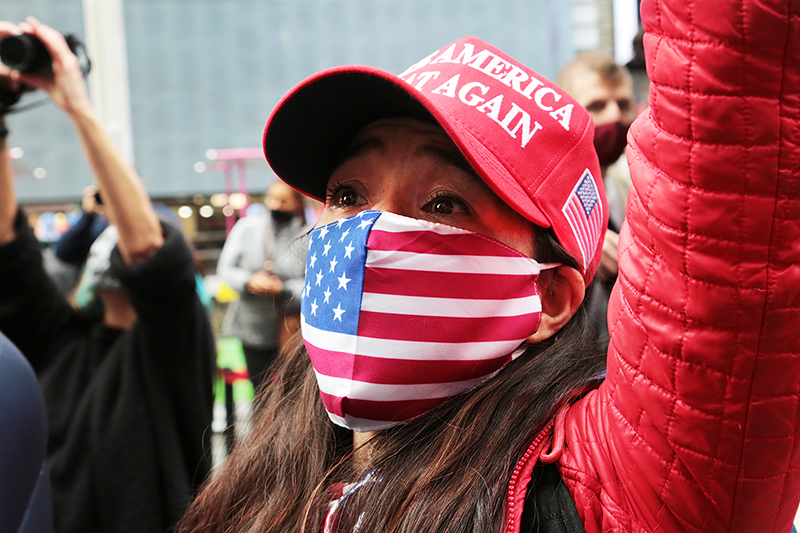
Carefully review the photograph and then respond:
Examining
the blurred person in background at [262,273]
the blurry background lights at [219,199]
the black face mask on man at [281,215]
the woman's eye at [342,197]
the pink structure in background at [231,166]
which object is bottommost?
the blurry background lights at [219,199]

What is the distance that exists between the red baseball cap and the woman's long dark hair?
9cm

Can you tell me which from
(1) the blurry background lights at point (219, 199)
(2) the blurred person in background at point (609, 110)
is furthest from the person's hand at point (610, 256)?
(1) the blurry background lights at point (219, 199)

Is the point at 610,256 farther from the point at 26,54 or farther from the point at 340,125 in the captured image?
the point at 26,54

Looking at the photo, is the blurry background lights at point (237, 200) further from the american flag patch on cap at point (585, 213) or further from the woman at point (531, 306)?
the american flag patch on cap at point (585, 213)

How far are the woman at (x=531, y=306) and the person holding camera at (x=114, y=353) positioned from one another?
72 centimetres

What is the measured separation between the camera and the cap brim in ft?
3.28

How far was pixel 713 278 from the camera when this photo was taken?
642mm

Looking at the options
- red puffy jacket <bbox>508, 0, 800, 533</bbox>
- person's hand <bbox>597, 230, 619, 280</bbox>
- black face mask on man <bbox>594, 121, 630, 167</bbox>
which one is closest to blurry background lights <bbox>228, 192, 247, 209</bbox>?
black face mask on man <bbox>594, 121, 630, 167</bbox>

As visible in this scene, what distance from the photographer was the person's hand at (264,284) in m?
3.74

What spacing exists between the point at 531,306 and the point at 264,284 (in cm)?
298

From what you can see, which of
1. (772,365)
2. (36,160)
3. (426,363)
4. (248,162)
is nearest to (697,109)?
(772,365)

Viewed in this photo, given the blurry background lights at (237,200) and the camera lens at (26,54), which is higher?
the camera lens at (26,54)

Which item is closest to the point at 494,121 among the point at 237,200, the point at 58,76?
the point at 58,76

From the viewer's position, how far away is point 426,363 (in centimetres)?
101
